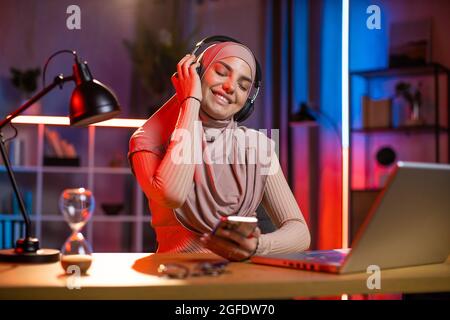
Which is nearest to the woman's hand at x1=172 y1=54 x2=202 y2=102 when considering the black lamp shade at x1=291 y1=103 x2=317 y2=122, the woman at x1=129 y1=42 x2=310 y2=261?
the woman at x1=129 y1=42 x2=310 y2=261

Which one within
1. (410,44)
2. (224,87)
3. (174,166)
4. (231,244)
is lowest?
(231,244)

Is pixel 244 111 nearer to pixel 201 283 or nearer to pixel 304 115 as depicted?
pixel 201 283

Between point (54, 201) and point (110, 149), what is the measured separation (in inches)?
25.3

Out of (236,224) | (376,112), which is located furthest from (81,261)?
(376,112)

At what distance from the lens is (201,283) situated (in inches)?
38.8

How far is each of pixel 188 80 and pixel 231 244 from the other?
24.2 inches

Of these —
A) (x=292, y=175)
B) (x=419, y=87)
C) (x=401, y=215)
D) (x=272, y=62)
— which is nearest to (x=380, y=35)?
Result: (x=419, y=87)

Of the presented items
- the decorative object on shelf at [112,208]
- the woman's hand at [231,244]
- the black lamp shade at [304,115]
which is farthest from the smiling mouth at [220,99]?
the decorative object on shelf at [112,208]

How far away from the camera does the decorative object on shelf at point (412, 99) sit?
13.8ft

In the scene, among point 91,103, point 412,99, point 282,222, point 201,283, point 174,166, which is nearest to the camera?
point 201,283

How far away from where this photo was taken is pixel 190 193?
1728 millimetres

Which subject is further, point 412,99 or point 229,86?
point 412,99

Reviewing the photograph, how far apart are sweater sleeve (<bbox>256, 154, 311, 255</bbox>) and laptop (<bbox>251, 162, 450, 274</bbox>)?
158mm

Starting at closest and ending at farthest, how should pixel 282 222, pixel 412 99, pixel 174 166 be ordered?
pixel 174 166
pixel 282 222
pixel 412 99
